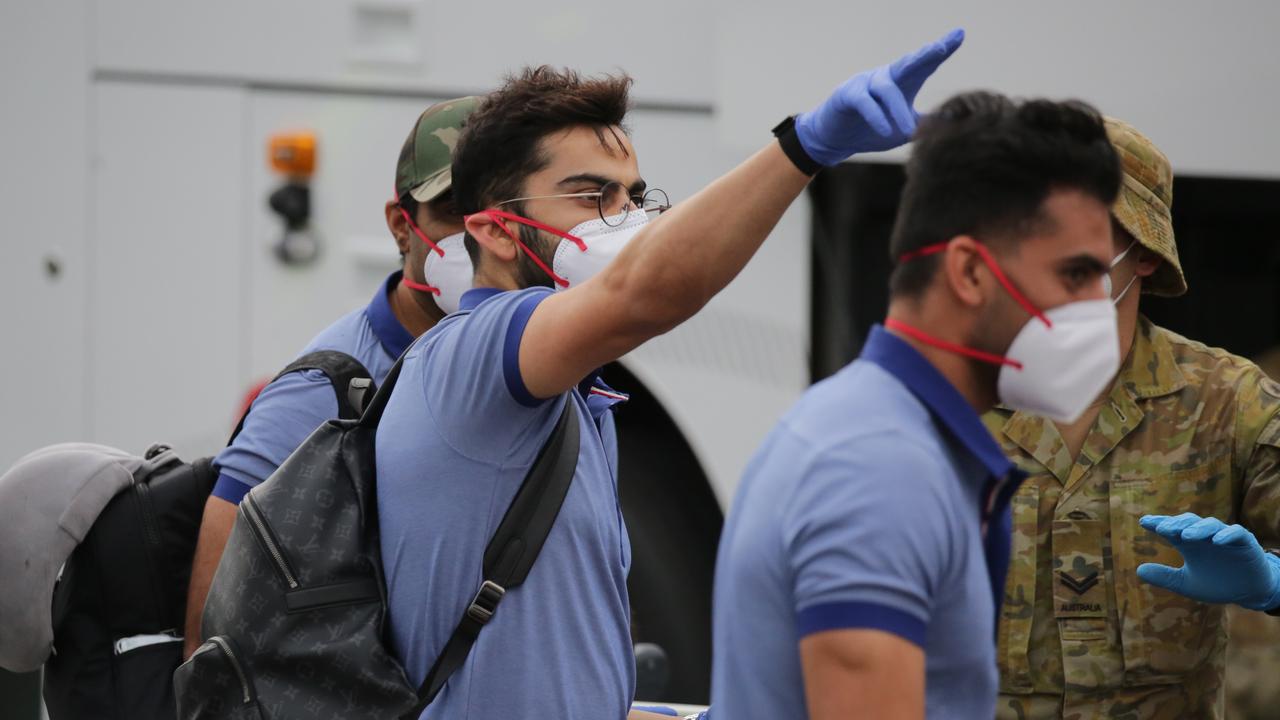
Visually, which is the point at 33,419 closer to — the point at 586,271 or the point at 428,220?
the point at 428,220

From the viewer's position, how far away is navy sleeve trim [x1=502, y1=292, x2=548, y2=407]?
187 cm

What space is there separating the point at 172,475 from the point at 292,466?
0.69m

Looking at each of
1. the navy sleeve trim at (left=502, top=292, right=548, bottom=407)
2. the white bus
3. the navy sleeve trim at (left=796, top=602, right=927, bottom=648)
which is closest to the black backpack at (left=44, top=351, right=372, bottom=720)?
the navy sleeve trim at (left=502, top=292, right=548, bottom=407)

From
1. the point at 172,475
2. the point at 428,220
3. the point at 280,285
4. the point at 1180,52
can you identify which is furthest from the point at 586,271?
the point at 1180,52

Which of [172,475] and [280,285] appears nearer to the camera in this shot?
[172,475]

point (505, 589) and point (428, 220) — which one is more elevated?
point (428, 220)

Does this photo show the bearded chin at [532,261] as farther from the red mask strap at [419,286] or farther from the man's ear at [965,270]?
the man's ear at [965,270]

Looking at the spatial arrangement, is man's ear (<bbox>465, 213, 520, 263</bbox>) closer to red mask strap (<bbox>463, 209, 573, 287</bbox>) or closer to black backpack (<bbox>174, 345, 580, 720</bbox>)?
red mask strap (<bbox>463, 209, 573, 287</bbox>)

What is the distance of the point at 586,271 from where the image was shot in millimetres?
2164

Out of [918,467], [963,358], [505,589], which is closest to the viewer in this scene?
[918,467]

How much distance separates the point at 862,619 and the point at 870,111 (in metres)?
0.63

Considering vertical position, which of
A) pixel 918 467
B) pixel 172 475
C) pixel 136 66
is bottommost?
pixel 172 475

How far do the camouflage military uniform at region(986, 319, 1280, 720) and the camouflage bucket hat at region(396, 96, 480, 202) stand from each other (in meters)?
1.16

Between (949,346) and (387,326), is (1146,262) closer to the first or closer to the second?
(949,346)
